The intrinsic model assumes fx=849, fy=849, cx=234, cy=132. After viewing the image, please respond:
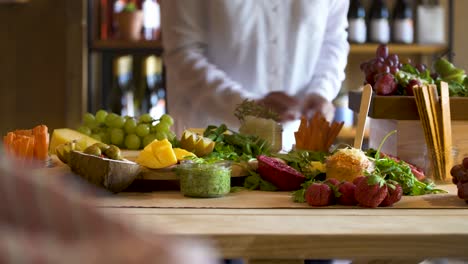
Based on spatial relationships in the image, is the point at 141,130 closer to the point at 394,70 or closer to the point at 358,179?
the point at 394,70

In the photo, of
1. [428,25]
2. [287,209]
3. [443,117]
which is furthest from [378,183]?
[428,25]

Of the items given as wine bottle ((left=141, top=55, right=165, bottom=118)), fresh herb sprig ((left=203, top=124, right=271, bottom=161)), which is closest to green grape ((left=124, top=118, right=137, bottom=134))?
fresh herb sprig ((left=203, top=124, right=271, bottom=161))

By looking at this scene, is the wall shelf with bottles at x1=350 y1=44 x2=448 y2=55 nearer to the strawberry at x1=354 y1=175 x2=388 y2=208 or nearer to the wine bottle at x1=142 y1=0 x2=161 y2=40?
the wine bottle at x1=142 y1=0 x2=161 y2=40

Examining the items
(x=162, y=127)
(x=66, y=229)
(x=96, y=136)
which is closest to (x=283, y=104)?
(x=162, y=127)

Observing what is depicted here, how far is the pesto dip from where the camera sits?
1679 millimetres

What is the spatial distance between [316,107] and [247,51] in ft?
1.50

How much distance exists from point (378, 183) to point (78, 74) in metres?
3.09

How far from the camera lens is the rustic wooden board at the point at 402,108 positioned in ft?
6.72

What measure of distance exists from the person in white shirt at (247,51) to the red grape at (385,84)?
3.20 feet

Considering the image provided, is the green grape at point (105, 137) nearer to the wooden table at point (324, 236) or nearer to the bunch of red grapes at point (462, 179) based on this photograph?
the wooden table at point (324, 236)

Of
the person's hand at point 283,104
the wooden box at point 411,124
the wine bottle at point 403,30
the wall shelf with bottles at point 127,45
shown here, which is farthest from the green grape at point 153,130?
the wine bottle at point 403,30

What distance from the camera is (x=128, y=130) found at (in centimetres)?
235

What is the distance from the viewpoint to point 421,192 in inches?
69.3

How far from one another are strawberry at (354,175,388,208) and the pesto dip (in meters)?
0.28
